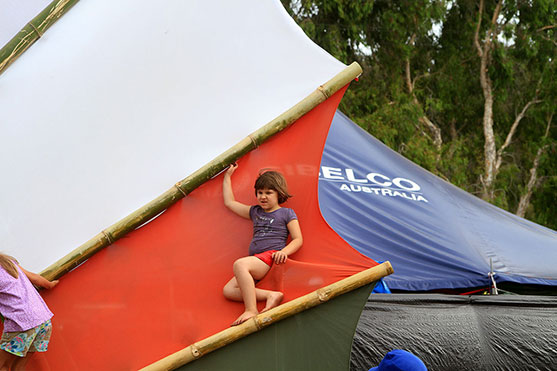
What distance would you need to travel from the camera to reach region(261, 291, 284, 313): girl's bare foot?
3.47m

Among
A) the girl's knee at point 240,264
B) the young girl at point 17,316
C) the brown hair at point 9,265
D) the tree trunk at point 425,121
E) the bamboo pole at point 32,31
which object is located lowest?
the tree trunk at point 425,121

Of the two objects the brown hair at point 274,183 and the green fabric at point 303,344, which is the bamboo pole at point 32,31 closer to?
the brown hair at point 274,183

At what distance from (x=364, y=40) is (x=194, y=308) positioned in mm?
13975

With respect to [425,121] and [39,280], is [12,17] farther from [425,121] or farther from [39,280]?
[425,121]

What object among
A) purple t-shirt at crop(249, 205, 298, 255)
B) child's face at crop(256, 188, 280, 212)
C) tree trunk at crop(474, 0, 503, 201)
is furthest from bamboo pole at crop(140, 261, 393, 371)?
tree trunk at crop(474, 0, 503, 201)

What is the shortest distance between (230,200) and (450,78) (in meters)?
16.3

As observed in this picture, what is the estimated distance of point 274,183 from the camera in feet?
12.4

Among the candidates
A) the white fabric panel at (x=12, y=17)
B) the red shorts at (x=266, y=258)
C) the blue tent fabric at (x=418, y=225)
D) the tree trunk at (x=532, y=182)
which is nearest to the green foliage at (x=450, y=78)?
the tree trunk at (x=532, y=182)

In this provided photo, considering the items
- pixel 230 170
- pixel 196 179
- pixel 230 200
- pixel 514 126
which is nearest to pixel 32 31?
pixel 196 179

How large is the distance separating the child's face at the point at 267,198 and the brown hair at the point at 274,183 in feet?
0.08

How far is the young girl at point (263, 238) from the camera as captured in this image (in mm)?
3510

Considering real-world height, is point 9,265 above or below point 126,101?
below

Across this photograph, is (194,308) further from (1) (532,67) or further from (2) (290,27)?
(1) (532,67)

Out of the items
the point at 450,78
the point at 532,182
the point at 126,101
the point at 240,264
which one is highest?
the point at 126,101
